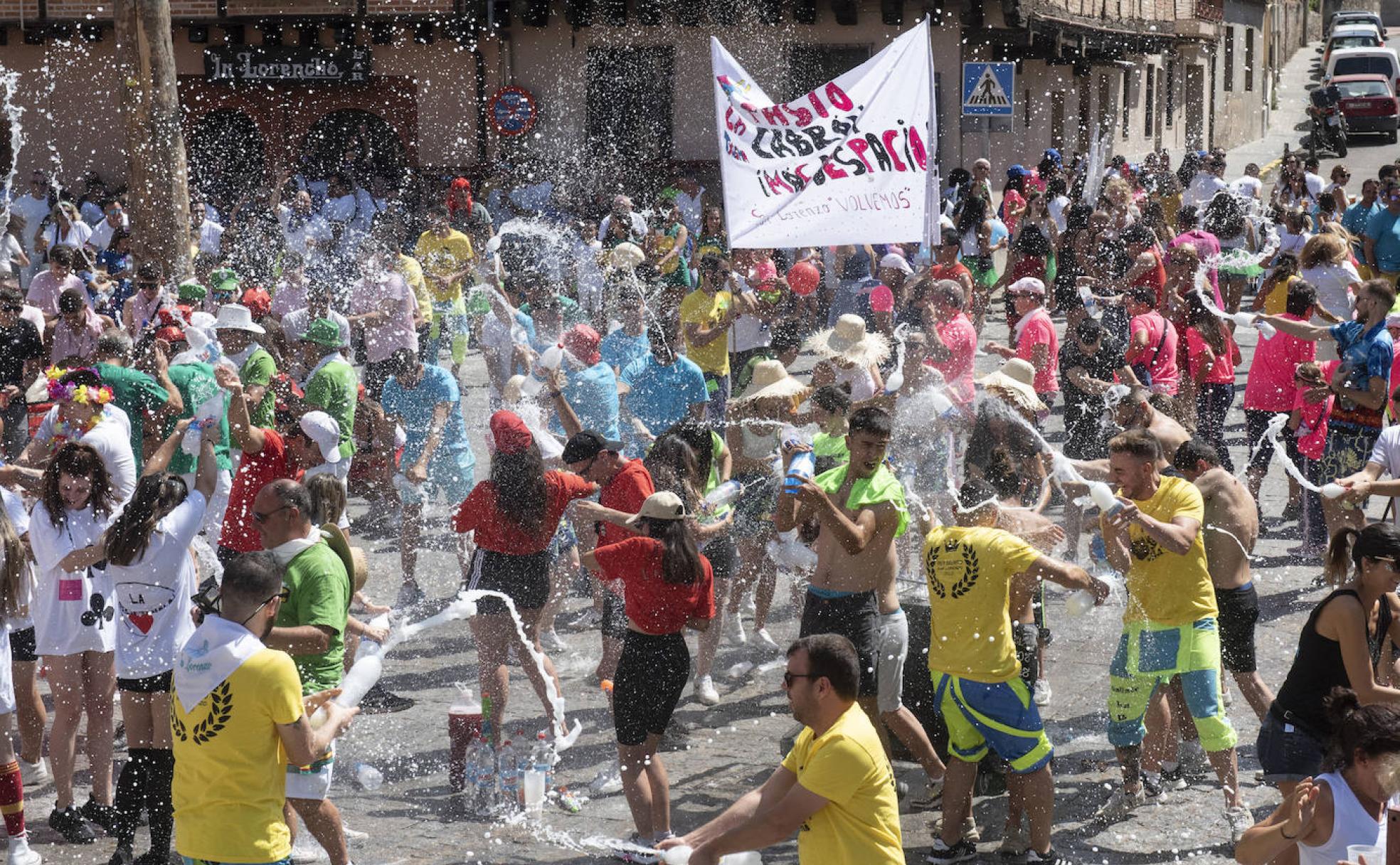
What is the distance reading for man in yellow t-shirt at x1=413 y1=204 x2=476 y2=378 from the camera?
1374 cm

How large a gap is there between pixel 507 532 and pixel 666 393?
256 cm

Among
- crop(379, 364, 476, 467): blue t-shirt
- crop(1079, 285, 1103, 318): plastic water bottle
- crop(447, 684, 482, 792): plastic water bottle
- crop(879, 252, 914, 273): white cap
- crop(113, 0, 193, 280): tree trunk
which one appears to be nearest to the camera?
crop(447, 684, 482, 792): plastic water bottle

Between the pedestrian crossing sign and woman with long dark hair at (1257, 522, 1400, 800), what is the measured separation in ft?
39.0

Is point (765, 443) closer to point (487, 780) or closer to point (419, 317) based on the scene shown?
point (487, 780)

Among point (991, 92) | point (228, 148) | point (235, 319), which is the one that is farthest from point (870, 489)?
A: point (228, 148)

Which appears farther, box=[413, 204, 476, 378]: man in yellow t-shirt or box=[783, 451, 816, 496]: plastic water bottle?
box=[413, 204, 476, 378]: man in yellow t-shirt

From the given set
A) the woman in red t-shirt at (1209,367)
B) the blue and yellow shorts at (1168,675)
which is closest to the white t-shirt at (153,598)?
the blue and yellow shorts at (1168,675)

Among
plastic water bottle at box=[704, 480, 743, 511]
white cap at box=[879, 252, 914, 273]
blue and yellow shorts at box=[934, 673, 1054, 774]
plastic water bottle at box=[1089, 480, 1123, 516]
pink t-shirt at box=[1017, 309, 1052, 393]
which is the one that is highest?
white cap at box=[879, 252, 914, 273]

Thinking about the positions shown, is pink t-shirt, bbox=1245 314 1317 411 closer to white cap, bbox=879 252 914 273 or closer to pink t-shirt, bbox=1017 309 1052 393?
pink t-shirt, bbox=1017 309 1052 393

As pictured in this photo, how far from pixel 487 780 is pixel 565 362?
3.34 metres

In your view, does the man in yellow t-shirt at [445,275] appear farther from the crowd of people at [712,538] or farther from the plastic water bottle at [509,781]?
the plastic water bottle at [509,781]

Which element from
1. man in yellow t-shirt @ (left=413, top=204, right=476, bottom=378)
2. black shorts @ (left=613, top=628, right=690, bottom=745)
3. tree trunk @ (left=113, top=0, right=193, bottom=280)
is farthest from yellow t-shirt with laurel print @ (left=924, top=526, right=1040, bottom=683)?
tree trunk @ (left=113, top=0, right=193, bottom=280)

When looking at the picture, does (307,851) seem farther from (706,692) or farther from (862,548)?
(862,548)

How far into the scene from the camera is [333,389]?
8.45 m
